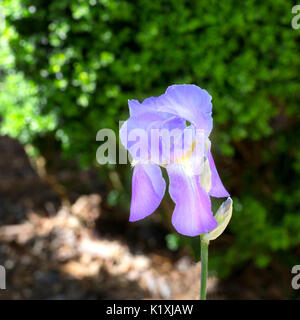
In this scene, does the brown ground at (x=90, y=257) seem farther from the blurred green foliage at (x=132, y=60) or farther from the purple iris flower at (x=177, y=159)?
the purple iris flower at (x=177, y=159)

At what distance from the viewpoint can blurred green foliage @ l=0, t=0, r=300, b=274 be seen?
220 centimetres

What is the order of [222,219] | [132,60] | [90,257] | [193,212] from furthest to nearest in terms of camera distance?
1. [90,257]
2. [132,60]
3. [222,219]
4. [193,212]

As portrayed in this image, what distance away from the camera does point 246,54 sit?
2.28 metres

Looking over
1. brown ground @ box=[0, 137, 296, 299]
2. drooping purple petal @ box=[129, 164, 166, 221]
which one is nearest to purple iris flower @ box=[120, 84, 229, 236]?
drooping purple petal @ box=[129, 164, 166, 221]

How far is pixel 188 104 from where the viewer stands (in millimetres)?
1061

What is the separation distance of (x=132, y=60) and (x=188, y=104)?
1.23 m

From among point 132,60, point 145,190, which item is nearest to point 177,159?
point 145,190

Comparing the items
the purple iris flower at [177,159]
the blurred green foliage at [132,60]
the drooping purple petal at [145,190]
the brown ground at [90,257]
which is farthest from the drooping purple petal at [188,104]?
the brown ground at [90,257]

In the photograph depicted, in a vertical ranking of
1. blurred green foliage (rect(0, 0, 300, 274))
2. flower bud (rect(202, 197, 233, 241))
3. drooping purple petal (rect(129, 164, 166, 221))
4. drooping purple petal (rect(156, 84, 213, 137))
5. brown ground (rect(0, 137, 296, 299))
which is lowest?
brown ground (rect(0, 137, 296, 299))

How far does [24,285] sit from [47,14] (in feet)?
5.87

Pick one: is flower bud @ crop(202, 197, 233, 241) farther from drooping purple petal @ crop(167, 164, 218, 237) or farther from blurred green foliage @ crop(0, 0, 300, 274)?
blurred green foliage @ crop(0, 0, 300, 274)

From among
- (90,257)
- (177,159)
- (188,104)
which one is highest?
(188,104)

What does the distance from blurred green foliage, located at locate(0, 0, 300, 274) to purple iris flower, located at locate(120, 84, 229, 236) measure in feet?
3.95

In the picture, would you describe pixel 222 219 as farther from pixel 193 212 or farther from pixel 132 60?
pixel 132 60
